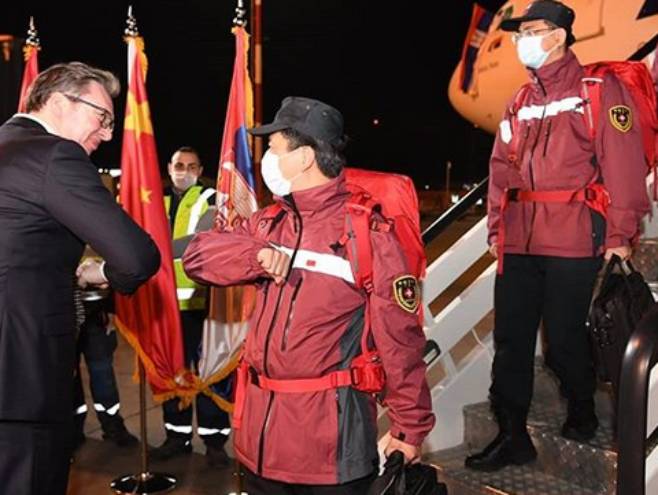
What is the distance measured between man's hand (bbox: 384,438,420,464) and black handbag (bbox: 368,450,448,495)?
0.01 meters

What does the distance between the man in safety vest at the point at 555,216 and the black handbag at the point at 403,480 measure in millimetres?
1326

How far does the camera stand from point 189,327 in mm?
5199

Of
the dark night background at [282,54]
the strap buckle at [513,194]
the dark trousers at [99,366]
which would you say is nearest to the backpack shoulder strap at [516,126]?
the strap buckle at [513,194]

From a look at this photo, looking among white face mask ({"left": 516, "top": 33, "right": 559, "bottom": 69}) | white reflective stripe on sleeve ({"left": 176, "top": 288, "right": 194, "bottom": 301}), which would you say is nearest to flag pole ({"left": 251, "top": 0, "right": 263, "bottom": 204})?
white reflective stripe on sleeve ({"left": 176, "top": 288, "right": 194, "bottom": 301})

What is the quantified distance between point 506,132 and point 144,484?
9.05ft

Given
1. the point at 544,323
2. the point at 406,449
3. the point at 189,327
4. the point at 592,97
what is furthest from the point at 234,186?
the point at 406,449

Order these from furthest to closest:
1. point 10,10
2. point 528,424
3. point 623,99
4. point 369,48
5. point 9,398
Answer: point 369,48 → point 10,10 → point 528,424 → point 623,99 → point 9,398

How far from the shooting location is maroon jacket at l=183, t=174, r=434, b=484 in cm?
239

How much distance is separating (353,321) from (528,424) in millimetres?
1621

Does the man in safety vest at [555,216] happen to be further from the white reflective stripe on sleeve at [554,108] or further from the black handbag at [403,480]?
the black handbag at [403,480]

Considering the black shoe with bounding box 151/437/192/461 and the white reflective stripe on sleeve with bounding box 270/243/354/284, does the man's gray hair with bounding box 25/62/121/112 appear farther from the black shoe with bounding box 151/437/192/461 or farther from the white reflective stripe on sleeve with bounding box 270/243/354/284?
the black shoe with bounding box 151/437/192/461

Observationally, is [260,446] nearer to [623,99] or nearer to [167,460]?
[623,99]

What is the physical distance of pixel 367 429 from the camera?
246 centimetres

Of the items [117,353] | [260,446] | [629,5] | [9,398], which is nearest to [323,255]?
[260,446]
